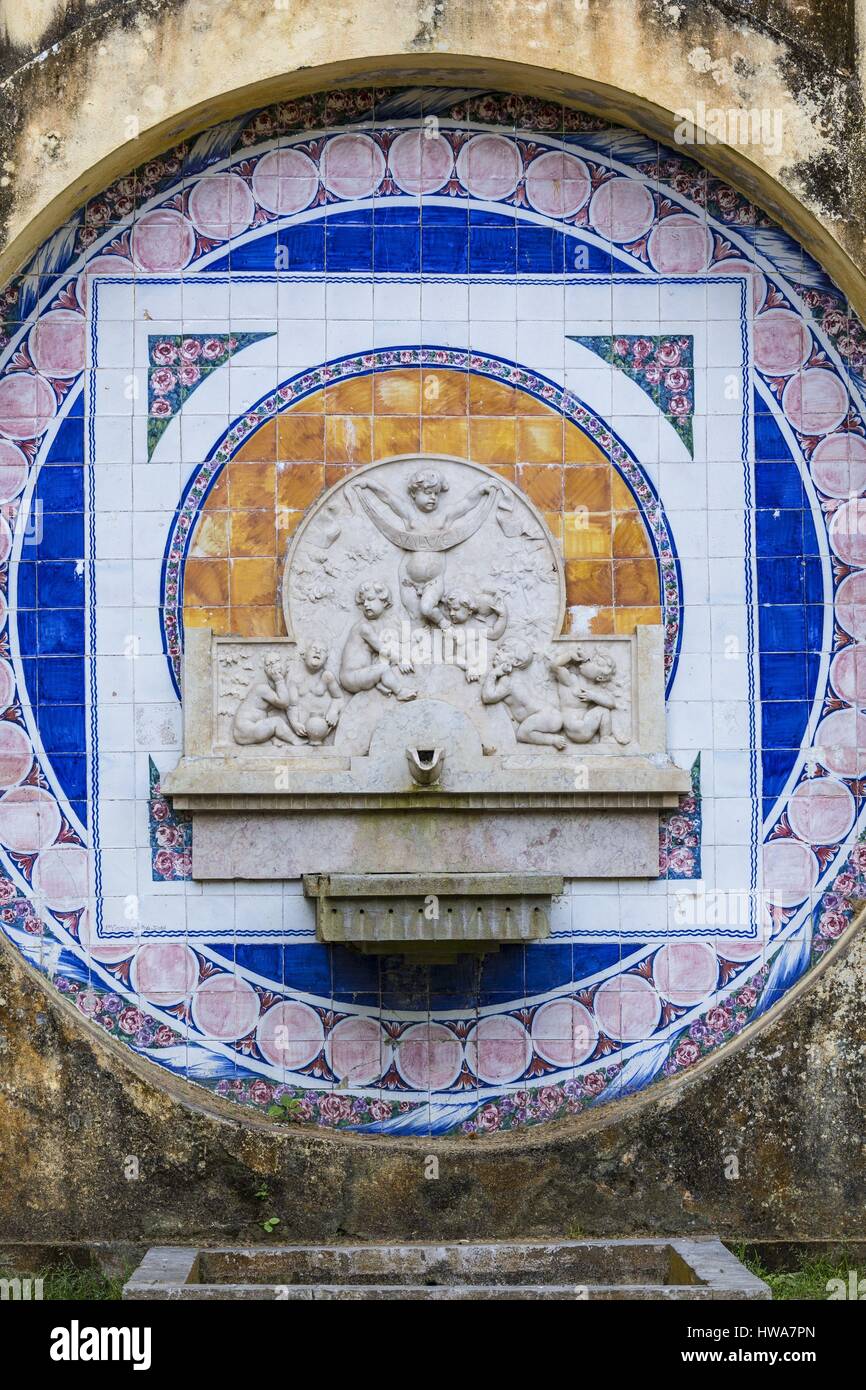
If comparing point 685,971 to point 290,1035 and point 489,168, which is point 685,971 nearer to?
point 290,1035

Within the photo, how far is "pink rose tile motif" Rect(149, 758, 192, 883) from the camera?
37.8 ft

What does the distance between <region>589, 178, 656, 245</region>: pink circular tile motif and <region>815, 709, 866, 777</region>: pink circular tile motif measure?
8.66 ft

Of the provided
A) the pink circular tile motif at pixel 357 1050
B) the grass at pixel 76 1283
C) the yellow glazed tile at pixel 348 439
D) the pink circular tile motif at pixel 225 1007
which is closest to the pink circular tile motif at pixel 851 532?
the yellow glazed tile at pixel 348 439

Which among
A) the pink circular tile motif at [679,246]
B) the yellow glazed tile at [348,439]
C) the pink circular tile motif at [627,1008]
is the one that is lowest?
the pink circular tile motif at [627,1008]

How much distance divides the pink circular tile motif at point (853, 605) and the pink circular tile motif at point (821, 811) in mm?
766

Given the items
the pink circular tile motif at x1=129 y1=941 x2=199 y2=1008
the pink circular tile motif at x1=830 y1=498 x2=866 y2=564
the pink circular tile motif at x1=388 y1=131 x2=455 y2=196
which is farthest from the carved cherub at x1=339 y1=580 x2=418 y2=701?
the pink circular tile motif at x1=830 y1=498 x2=866 y2=564

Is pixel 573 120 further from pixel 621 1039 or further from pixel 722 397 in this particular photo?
pixel 621 1039

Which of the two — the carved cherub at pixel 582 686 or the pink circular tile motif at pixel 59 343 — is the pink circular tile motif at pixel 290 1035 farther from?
the pink circular tile motif at pixel 59 343

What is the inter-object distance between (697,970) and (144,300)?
4.35 meters

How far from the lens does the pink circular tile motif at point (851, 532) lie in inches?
462

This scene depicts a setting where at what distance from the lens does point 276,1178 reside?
11.2 metres

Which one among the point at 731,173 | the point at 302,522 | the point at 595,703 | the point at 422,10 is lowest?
the point at 595,703

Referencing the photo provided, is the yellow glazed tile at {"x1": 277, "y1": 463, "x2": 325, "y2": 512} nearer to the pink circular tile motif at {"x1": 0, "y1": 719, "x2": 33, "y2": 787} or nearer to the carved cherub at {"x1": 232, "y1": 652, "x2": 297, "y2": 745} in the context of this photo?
the carved cherub at {"x1": 232, "y1": 652, "x2": 297, "y2": 745}

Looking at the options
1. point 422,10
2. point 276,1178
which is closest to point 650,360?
point 422,10
